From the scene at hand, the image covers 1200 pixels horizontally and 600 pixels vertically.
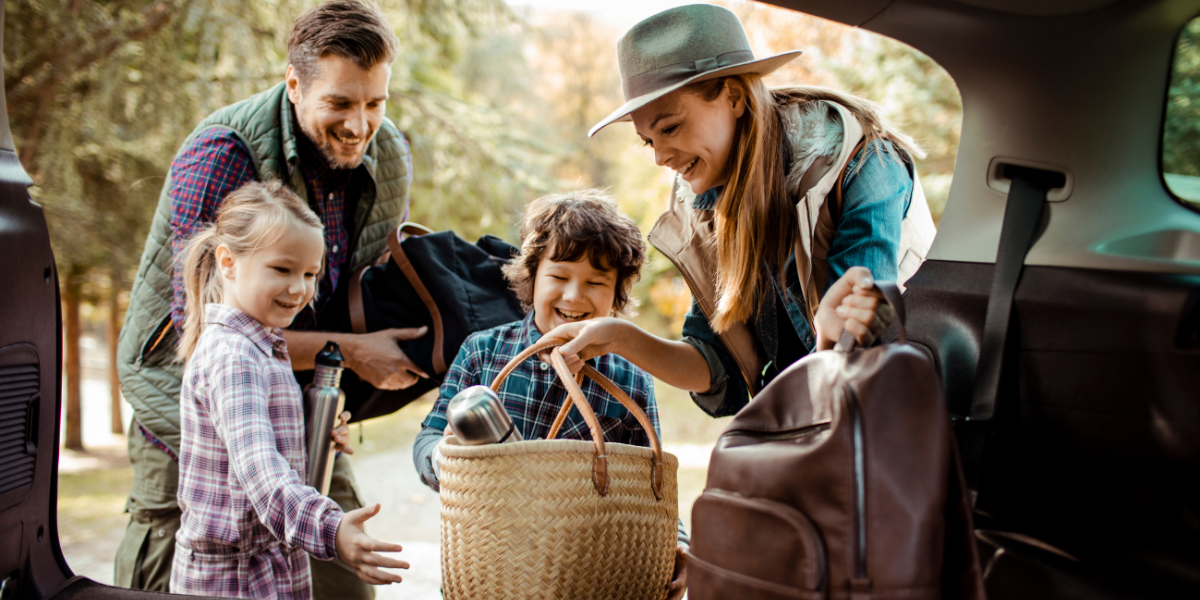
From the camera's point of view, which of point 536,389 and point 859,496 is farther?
point 536,389

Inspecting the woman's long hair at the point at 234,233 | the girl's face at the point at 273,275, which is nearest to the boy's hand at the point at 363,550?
the girl's face at the point at 273,275

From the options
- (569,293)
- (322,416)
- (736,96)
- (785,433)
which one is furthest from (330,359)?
(785,433)

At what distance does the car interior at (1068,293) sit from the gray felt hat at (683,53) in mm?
292

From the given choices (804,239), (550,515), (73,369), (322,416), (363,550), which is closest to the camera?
(550,515)

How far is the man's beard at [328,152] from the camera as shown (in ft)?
7.55

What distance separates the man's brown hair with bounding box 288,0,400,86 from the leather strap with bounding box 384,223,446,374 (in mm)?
518

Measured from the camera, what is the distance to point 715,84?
1.75m

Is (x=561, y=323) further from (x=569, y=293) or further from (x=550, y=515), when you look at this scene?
(x=550, y=515)

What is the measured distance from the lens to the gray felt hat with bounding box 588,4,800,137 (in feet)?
5.56

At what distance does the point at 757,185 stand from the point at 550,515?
81 cm

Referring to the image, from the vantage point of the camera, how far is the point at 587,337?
1668 millimetres

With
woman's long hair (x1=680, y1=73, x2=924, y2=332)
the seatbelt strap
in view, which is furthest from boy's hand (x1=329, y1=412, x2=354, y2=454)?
the seatbelt strap

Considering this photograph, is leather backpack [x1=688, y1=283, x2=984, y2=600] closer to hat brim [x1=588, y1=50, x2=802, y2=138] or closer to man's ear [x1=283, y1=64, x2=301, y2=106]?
hat brim [x1=588, y1=50, x2=802, y2=138]

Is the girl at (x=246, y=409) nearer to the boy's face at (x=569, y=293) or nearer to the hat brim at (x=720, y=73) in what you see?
the boy's face at (x=569, y=293)
